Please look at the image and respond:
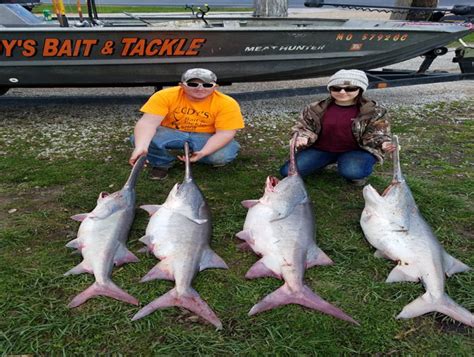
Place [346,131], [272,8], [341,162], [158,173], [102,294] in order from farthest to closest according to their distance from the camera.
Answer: [272,8] < [158,173] < [341,162] < [346,131] < [102,294]

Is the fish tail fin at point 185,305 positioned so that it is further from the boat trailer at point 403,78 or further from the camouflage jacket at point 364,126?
the boat trailer at point 403,78

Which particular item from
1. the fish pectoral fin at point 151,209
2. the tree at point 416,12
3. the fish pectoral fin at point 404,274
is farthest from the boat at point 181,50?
the tree at point 416,12

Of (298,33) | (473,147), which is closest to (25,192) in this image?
(298,33)

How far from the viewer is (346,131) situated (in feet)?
13.1

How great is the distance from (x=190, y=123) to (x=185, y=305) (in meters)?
2.15

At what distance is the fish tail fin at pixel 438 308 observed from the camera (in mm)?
2416

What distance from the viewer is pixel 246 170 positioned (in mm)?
4539

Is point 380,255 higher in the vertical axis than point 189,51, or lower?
lower

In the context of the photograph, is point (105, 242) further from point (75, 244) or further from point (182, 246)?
point (182, 246)

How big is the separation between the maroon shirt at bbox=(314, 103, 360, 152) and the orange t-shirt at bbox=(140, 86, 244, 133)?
777 mm

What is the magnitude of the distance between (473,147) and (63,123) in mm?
5126

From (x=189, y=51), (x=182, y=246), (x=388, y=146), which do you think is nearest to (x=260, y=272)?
(x=182, y=246)

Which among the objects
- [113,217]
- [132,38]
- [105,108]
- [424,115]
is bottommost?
[105,108]

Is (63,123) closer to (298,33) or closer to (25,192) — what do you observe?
(25,192)
